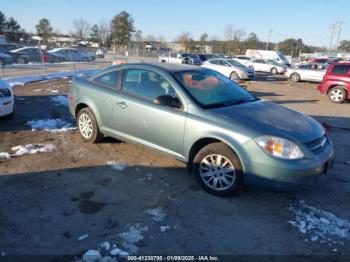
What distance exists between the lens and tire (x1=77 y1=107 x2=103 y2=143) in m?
5.77

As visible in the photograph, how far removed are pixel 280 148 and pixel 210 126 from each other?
891 mm

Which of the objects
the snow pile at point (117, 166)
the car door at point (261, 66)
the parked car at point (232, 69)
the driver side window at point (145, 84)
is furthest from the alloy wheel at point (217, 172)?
the car door at point (261, 66)

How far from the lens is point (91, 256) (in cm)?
295

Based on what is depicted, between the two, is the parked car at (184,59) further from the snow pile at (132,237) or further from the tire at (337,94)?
the snow pile at (132,237)

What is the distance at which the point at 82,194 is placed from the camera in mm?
4113

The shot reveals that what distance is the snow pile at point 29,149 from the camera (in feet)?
17.9

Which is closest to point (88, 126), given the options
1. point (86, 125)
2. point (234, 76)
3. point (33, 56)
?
point (86, 125)

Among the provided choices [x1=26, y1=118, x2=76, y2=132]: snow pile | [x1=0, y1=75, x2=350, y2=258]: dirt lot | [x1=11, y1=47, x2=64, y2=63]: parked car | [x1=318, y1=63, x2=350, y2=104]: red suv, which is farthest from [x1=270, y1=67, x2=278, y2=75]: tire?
[x1=26, y1=118, x2=76, y2=132]: snow pile

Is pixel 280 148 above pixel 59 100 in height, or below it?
above

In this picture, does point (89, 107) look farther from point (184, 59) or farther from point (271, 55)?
point (271, 55)

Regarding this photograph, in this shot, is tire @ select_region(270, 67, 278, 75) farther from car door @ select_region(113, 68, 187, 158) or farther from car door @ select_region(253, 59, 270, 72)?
car door @ select_region(113, 68, 187, 158)

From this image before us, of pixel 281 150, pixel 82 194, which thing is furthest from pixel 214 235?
pixel 82 194

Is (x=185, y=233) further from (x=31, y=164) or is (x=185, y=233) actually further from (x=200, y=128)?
(x=31, y=164)

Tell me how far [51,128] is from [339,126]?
287 inches
